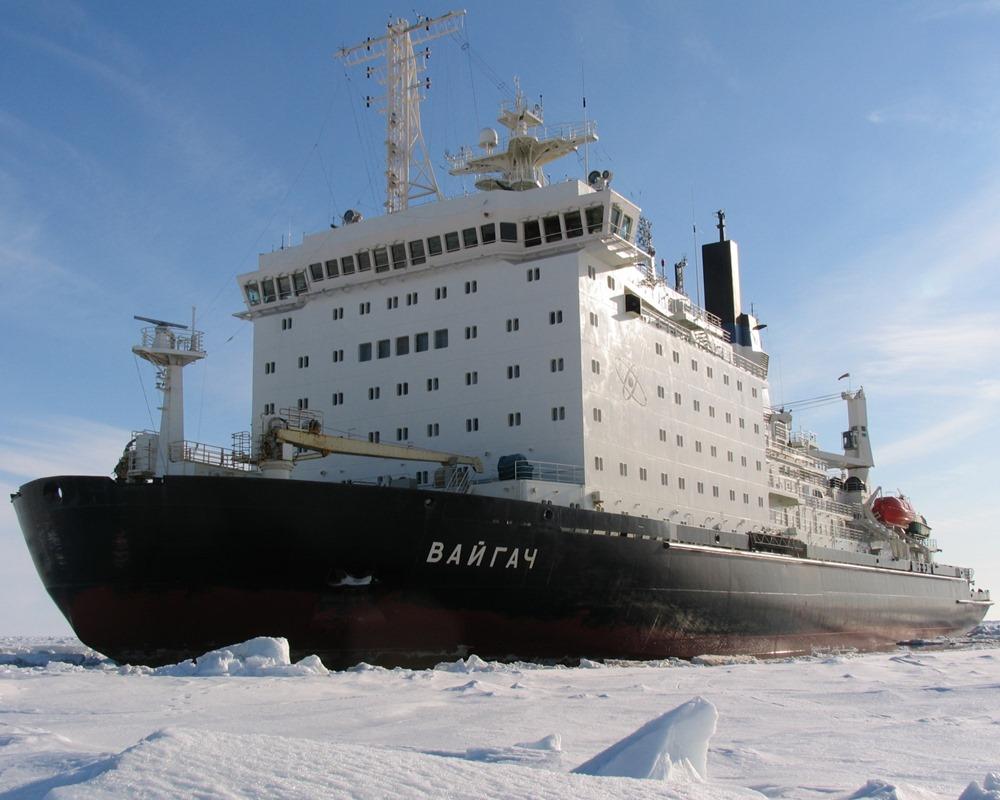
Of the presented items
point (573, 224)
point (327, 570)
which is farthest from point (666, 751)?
point (573, 224)

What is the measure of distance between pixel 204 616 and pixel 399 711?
749 centimetres

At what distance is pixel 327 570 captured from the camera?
14.4m

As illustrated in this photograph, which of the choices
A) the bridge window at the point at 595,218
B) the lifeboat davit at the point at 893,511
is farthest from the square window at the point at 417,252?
the lifeboat davit at the point at 893,511

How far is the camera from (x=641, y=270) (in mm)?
22828

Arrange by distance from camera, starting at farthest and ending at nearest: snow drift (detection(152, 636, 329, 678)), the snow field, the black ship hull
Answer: the black ship hull < snow drift (detection(152, 636, 329, 678)) < the snow field

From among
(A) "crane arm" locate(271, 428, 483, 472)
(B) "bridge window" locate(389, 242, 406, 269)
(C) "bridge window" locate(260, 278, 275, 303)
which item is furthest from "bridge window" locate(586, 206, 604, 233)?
(C) "bridge window" locate(260, 278, 275, 303)

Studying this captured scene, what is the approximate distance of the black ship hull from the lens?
46.1ft

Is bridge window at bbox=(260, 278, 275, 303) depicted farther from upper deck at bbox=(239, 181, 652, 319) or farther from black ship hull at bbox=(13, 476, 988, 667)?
black ship hull at bbox=(13, 476, 988, 667)

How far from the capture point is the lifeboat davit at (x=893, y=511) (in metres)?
36.1

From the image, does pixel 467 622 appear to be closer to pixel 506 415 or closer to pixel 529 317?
pixel 506 415

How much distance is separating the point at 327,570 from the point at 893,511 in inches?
1123

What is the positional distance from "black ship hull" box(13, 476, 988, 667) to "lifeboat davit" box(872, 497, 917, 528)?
72.9ft

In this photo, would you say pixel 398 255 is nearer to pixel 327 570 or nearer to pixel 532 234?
pixel 532 234

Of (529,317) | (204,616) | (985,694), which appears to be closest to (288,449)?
(204,616)
